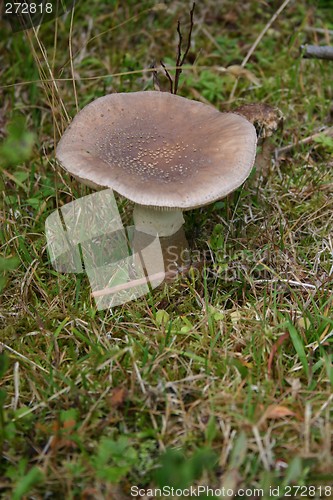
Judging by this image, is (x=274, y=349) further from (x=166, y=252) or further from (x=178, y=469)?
(x=166, y=252)

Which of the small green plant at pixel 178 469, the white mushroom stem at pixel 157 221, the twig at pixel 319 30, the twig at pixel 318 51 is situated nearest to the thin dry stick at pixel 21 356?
the small green plant at pixel 178 469

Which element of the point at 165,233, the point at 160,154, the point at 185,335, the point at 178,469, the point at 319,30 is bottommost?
the point at 185,335

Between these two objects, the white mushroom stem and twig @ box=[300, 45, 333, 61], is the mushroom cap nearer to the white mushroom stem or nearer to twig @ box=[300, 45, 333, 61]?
the white mushroom stem

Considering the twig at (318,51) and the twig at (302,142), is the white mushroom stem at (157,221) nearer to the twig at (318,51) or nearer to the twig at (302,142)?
the twig at (302,142)

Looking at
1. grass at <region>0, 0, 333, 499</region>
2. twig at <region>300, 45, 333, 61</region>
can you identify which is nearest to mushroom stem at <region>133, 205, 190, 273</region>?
grass at <region>0, 0, 333, 499</region>

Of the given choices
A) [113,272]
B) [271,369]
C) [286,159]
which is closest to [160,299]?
[113,272]

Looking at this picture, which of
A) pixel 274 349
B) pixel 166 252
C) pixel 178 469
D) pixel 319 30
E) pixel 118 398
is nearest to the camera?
pixel 178 469

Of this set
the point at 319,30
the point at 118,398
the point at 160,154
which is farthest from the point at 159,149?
the point at 319,30
